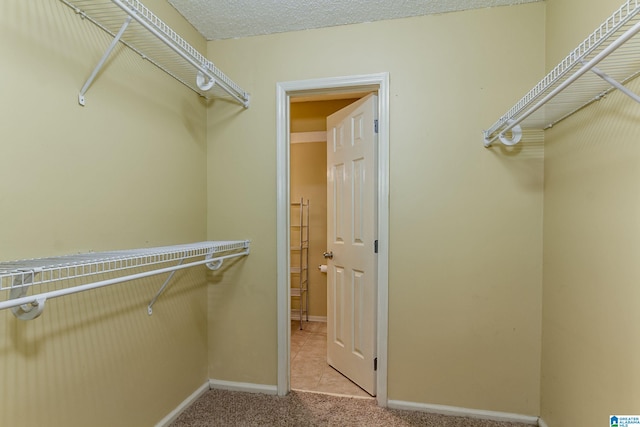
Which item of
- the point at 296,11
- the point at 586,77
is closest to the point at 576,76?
the point at 586,77

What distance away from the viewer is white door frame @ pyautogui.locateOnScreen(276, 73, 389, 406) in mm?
1992

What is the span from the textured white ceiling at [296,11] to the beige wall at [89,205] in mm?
171

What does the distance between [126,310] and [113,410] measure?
1.45ft

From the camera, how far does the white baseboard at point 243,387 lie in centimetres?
216

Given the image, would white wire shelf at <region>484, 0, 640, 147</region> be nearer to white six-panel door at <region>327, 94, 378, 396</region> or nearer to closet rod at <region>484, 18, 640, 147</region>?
closet rod at <region>484, 18, 640, 147</region>

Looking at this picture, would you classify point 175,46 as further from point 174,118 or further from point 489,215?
point 489,215

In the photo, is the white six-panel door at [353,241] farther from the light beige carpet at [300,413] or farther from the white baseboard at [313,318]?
the white baseboard at [313,318]

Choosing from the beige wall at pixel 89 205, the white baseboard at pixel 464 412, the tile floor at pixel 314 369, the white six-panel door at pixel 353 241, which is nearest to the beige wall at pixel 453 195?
the white baseboard at pixel 464 412

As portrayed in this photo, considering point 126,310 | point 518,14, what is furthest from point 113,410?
point 518,14

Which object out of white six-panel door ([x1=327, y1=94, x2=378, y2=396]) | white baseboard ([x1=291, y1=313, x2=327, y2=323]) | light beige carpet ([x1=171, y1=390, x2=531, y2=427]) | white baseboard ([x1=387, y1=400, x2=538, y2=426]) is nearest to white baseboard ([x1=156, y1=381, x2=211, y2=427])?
light beige carpet ([x1=171, y1=390, x2=531, y2=427])

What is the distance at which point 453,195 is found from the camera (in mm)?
1922

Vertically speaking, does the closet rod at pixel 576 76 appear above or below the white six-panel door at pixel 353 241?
above

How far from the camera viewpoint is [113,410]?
1.46 meters

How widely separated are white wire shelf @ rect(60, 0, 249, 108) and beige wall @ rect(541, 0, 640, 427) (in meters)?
1.75
